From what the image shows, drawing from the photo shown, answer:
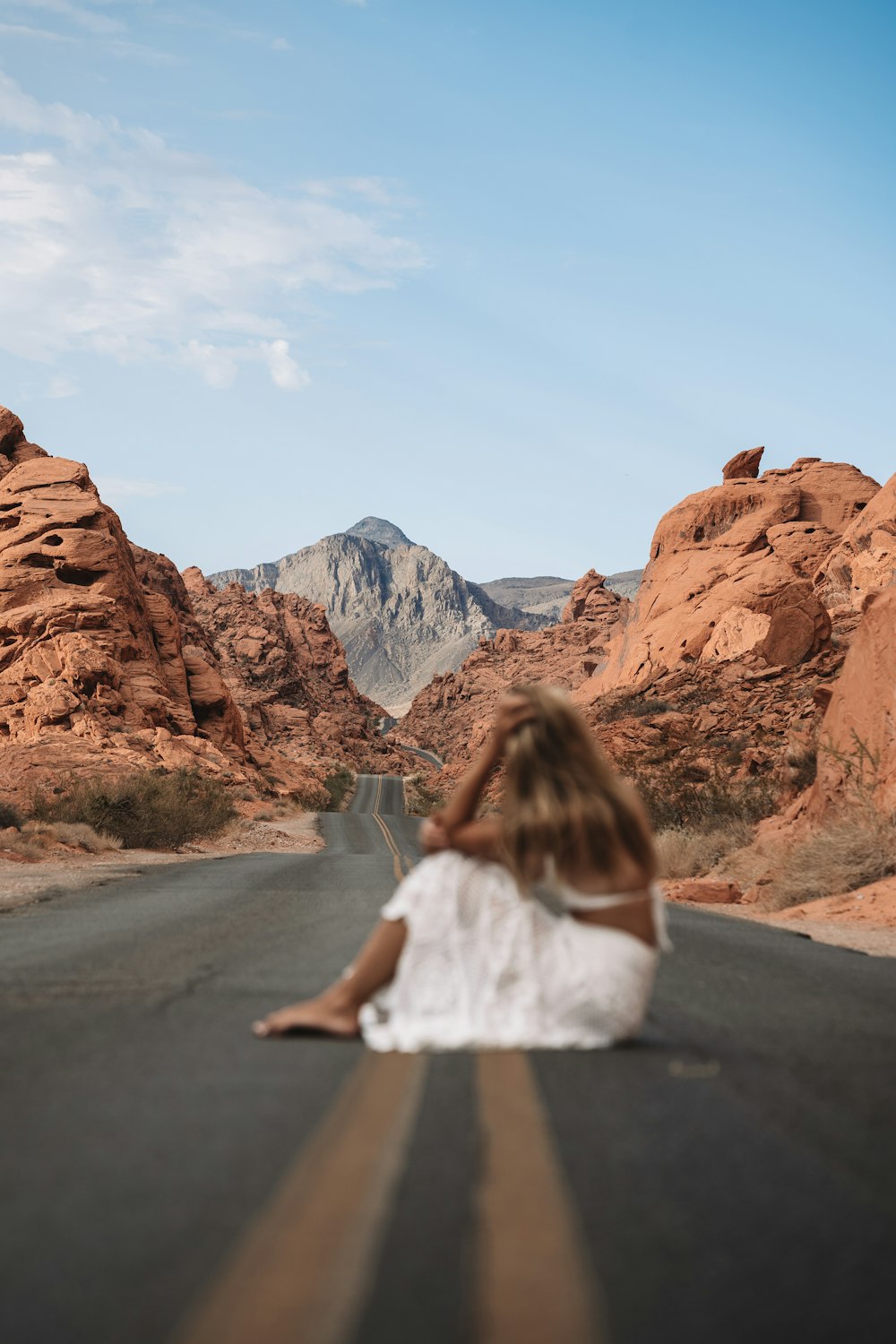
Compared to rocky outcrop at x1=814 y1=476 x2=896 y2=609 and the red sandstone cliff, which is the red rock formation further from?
rocky outcrop at x1=814 y1=476 x2=896 y2=609

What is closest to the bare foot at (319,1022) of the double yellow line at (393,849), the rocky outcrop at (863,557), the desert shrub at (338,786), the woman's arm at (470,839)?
the woman's arm at (470,839)

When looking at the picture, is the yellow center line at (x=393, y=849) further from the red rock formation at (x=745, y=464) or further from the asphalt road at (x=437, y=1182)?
the red rock formation at (x=745, y=464)

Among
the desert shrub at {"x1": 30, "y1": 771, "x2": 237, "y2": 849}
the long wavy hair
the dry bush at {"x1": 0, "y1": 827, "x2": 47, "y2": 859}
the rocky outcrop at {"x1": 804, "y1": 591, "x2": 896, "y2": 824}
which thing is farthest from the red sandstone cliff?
the long wavy hair

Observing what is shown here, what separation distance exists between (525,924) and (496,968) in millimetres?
215

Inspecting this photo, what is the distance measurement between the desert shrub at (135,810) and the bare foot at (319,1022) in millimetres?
21557

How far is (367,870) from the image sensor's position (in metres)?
17.8

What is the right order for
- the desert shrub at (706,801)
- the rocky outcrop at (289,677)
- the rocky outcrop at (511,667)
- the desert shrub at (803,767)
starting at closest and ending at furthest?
the desert shrub at (803,767) < the desert shrub at (706,801) < the rocky outcrop at (289,677) < the rocky outcrop at (511,667)

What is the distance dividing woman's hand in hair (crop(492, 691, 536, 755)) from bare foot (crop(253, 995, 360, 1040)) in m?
1.30

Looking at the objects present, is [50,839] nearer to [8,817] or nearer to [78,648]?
[8,817]

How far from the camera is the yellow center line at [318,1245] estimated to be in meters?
2.10

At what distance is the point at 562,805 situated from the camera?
179 inches

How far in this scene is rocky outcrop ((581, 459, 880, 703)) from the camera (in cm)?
5159

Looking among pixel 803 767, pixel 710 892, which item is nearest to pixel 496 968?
pixel 710 892

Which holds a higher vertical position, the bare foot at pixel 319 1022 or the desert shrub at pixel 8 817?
the bare foot at pixel 319 1022
